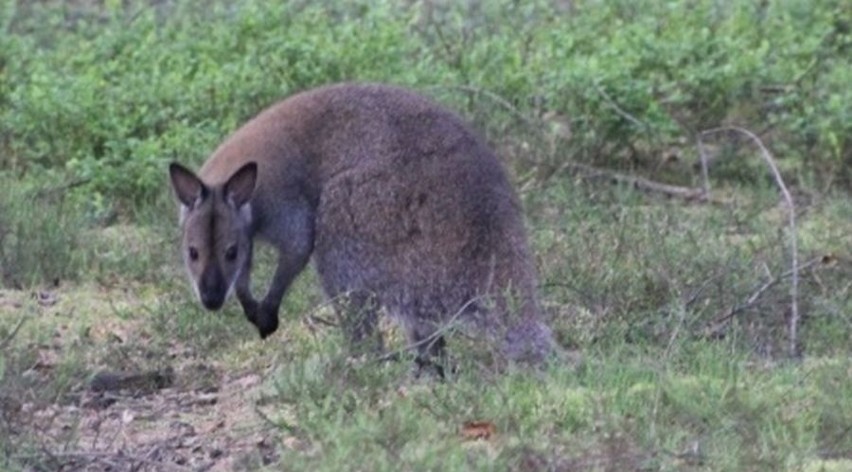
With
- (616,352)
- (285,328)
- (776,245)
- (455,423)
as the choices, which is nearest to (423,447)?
(455,423)

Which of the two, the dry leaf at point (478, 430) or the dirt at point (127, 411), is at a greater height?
the dry leaf at point (478, 430)

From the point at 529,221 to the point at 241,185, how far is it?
1.96m

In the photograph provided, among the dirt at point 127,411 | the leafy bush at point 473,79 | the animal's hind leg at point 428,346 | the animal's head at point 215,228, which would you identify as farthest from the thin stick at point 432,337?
the leafy bush at point 473,79

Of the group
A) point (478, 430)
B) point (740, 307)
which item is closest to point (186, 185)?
point (740, 307)

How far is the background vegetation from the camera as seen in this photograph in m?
6.05

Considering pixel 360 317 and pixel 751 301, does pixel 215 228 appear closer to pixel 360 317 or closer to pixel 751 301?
pixel 360 317

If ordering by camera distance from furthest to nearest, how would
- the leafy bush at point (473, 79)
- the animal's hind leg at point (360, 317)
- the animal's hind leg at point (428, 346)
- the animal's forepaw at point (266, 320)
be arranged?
the leafy bush at point (473, 79) < the animal's forepaw at point (266, 320) < the animal's hind leg at point (360, 317) < the animal's hind leg at point (428, 346)

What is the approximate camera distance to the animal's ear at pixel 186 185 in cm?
760

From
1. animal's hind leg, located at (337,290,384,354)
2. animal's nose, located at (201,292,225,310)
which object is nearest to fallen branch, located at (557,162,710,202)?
animal's hind leg, located at (337,290,384,354)

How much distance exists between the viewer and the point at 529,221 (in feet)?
30.3

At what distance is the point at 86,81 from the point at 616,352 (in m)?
4.01

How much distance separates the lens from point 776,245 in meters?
8.49

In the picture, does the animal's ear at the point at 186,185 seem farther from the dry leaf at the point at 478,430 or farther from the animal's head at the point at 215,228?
the dry leaf at the point at 478,430

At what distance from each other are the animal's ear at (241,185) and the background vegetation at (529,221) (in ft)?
1.73
